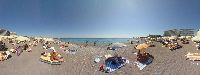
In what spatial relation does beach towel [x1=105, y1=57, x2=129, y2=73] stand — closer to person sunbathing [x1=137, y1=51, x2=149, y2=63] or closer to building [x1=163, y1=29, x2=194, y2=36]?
person sunbathing [x1=137, y1=51, x2=149, y2=63]

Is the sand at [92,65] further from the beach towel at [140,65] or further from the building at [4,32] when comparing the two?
the building at [4,32]

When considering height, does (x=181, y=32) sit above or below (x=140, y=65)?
above

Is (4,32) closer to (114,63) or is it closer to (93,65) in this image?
(93,65)

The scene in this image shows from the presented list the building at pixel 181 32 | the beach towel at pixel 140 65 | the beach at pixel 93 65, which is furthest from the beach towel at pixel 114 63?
the building at pixel 181 32

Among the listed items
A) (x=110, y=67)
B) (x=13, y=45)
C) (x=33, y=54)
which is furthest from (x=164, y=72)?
(x=13, y=45)

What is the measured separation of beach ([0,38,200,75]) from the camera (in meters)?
35.8

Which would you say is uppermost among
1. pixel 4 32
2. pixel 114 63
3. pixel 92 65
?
pixel 4 32

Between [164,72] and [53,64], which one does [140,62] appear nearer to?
[164,72]

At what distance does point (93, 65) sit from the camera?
39.7m

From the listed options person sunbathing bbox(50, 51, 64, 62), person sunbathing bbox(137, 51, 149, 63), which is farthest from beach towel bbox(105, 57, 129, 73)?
person sunbathing bbox(50, 51, 64, 62)

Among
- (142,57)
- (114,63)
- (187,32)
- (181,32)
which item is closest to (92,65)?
(114,63)

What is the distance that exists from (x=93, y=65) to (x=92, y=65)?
0.13m

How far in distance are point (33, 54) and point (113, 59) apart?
37.3 feet

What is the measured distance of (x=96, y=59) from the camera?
41.4 metres
